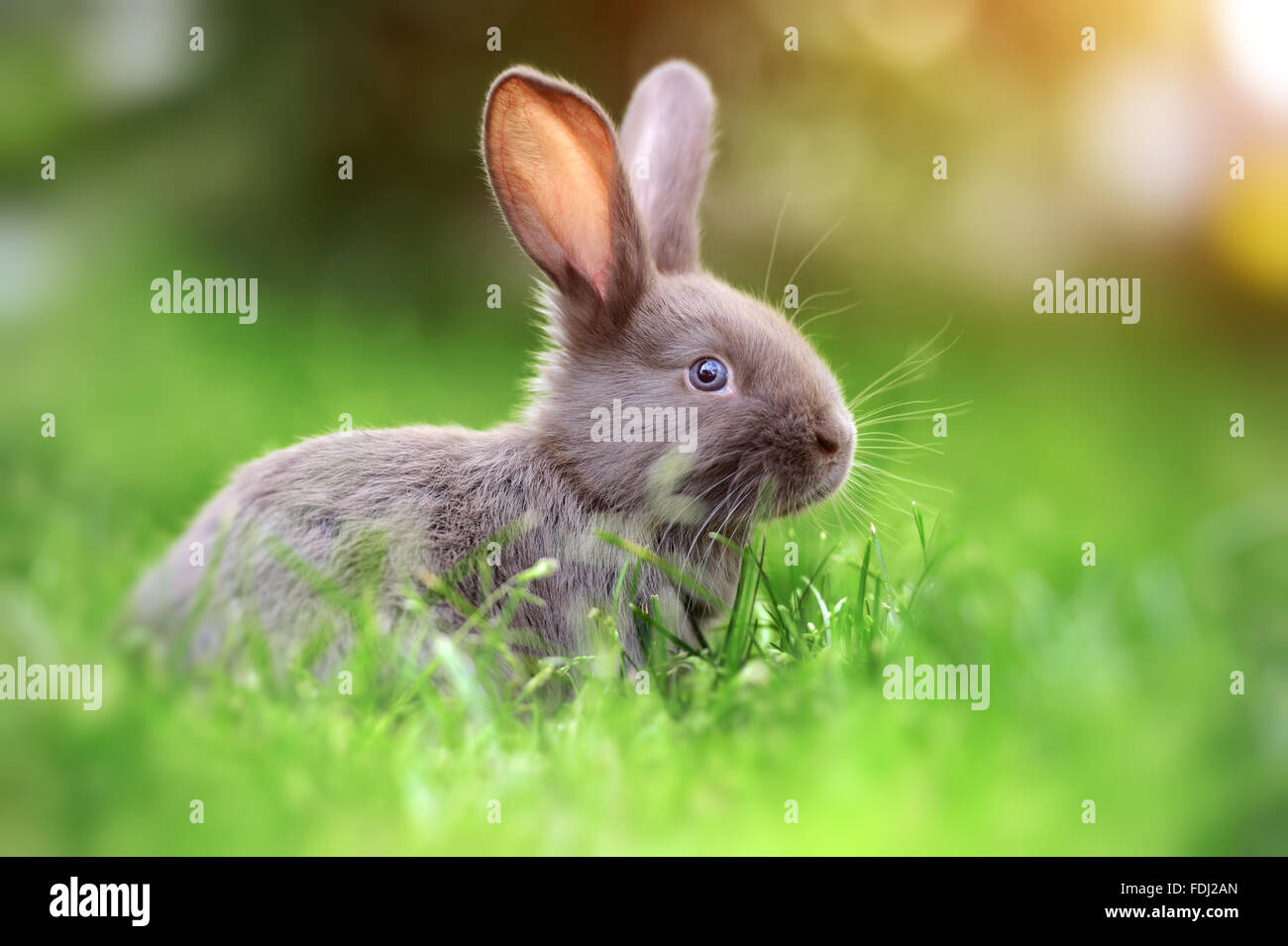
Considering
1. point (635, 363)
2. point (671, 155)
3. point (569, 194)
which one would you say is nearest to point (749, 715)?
point (635, 363)

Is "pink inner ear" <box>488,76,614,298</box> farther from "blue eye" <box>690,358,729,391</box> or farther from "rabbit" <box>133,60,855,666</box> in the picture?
"blue eye" <box>690,358,729,391</box>

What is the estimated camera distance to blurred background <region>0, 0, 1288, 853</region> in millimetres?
2227

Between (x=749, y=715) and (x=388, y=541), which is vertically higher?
(x=388, y=541)

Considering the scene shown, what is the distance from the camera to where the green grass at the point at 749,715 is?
2166 mm

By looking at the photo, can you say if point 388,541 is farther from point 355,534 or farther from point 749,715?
point 749,715

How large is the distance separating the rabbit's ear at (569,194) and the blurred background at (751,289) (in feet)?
1.99

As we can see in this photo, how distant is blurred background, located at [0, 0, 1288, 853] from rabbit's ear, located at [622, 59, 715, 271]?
82 cm

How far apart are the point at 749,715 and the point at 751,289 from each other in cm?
203

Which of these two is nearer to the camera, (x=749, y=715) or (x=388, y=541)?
(x=749, y=715)

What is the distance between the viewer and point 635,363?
3.67 meters

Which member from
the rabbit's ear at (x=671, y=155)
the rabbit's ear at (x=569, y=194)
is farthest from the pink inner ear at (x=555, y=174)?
the rabbit's ear at (x=671, y=155)

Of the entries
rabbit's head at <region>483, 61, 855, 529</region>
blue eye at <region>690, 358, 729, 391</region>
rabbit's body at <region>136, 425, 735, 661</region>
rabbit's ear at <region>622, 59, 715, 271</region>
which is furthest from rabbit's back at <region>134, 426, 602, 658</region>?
rabbit's ear at <region>622, 59, 715, 271</region>

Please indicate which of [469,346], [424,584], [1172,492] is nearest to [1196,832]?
[424,584]

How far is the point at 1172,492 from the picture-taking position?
6051mm
